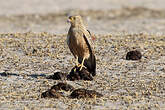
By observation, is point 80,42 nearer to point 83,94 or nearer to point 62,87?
point 62,87

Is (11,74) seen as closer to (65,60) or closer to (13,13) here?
(65,60)

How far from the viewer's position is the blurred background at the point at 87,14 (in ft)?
76.4

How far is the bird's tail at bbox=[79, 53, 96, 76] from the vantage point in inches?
411

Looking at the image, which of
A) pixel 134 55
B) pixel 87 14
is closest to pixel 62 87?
pixel 134 55

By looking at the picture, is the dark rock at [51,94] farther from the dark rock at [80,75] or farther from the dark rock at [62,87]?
the dark rock at [80,75]

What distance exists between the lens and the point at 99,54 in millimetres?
12562

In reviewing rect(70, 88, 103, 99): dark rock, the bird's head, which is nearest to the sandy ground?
rect(70, 88, 103, 99): dark rock

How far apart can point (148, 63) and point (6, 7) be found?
19.3 m

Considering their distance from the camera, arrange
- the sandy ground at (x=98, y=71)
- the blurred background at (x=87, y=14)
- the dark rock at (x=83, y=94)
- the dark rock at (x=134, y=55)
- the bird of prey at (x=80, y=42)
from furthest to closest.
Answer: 1. the blurred background at (x=87, y=14)
2. the dark rock at (x=134, y=55)
3. the bird of prey at (x=80, y=42)
4. the dark rock at (x=83, y=94)
5. the sandy ground at (x=98, y=71)

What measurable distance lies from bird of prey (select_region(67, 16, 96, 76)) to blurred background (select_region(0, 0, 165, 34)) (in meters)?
11.4

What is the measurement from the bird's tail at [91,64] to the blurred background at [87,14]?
11.3 meters

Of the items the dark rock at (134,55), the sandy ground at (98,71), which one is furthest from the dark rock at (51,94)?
the dark rock at (134,55)

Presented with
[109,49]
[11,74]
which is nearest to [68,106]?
[11,74]

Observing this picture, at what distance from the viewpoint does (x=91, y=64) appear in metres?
10.5
